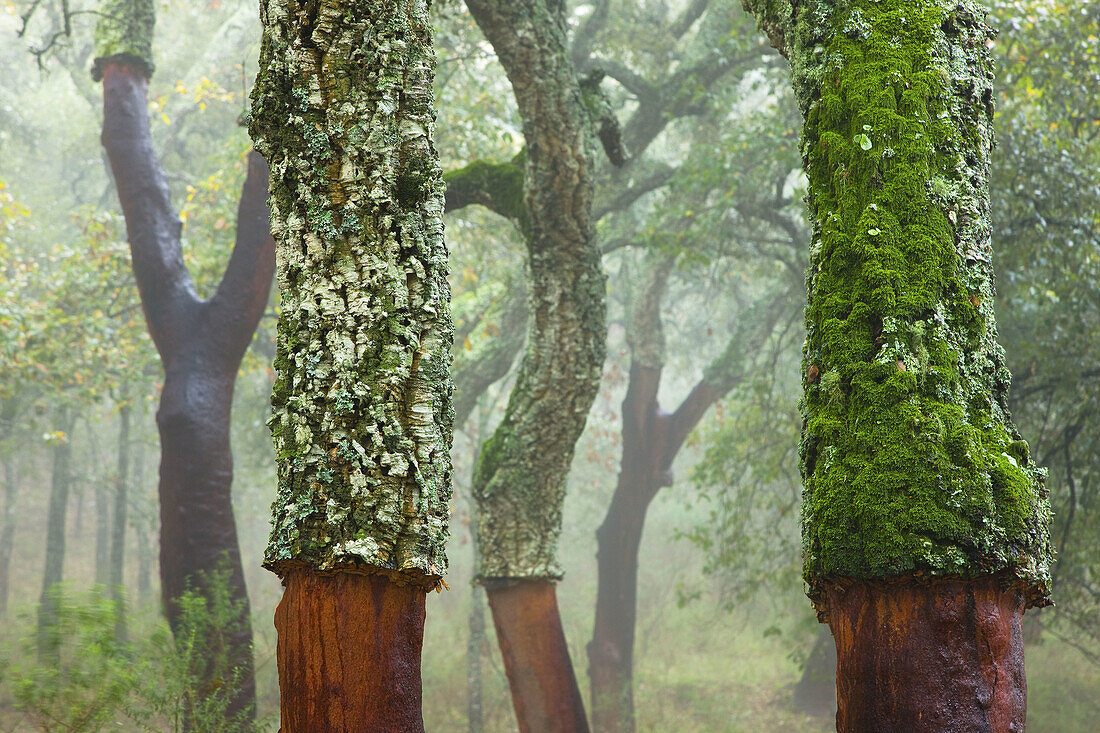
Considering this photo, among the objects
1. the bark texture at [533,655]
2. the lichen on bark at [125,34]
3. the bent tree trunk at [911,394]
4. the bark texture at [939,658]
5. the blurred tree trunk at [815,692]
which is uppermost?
the lichen on bark at [125,34]

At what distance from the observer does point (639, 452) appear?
1165 cm

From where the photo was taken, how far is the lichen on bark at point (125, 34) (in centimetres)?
715

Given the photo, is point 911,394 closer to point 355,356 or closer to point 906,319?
point 906,319

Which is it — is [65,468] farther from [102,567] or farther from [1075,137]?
[1075,137]

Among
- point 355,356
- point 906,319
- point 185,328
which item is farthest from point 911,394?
point 185,328

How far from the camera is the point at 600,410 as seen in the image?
29641mm

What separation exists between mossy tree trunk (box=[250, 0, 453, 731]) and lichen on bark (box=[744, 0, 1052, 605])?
99 centimetres

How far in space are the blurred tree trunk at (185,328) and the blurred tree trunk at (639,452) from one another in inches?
233

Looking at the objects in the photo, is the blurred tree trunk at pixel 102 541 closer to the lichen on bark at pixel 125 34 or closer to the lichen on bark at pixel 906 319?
the lichen on bark at pixel 125 34

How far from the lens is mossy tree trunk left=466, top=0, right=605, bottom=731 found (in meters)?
4.84

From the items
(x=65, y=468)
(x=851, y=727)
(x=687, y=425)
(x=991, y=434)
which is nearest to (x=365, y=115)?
(x=991, y=434)

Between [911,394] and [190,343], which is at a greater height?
[190,343]

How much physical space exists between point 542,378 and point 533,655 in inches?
64.7

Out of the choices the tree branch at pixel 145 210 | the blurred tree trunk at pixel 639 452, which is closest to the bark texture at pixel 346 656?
the tree branch at pixel 145 210
